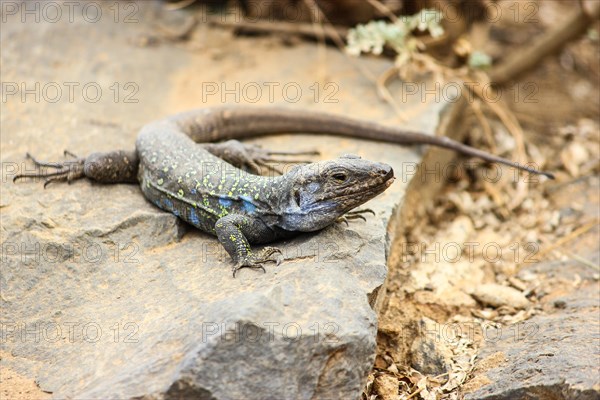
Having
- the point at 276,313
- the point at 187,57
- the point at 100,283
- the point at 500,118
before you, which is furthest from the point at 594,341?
the point at 187,57

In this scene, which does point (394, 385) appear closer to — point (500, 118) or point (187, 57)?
point (500, 118)

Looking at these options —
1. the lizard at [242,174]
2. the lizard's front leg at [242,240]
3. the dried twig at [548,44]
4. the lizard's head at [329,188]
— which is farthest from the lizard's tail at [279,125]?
the dried twig at [548,44]

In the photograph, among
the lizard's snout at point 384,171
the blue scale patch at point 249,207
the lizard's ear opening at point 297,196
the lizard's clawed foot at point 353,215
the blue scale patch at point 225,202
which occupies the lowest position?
the blue scale patch at point 225,202

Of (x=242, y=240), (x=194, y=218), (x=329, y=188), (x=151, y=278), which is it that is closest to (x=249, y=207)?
(x=242, y=240)

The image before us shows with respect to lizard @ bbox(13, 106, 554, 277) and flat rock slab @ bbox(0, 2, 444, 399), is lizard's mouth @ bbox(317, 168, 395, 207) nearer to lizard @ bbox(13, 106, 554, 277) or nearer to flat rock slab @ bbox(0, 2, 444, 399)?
lizard @ bbox(13, 106, 554, 277)

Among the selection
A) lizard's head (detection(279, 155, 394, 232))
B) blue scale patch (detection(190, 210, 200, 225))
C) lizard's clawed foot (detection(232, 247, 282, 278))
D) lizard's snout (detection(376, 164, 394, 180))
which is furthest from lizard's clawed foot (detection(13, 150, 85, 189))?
lizard's snout (detection(376, 164, 394, 180))

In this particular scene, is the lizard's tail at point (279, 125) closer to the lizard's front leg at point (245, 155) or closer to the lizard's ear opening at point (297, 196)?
the lizard's front leg at point (245, 155)

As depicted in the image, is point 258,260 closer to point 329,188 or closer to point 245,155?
point 329,188

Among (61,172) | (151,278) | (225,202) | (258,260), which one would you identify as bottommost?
(151,278)
